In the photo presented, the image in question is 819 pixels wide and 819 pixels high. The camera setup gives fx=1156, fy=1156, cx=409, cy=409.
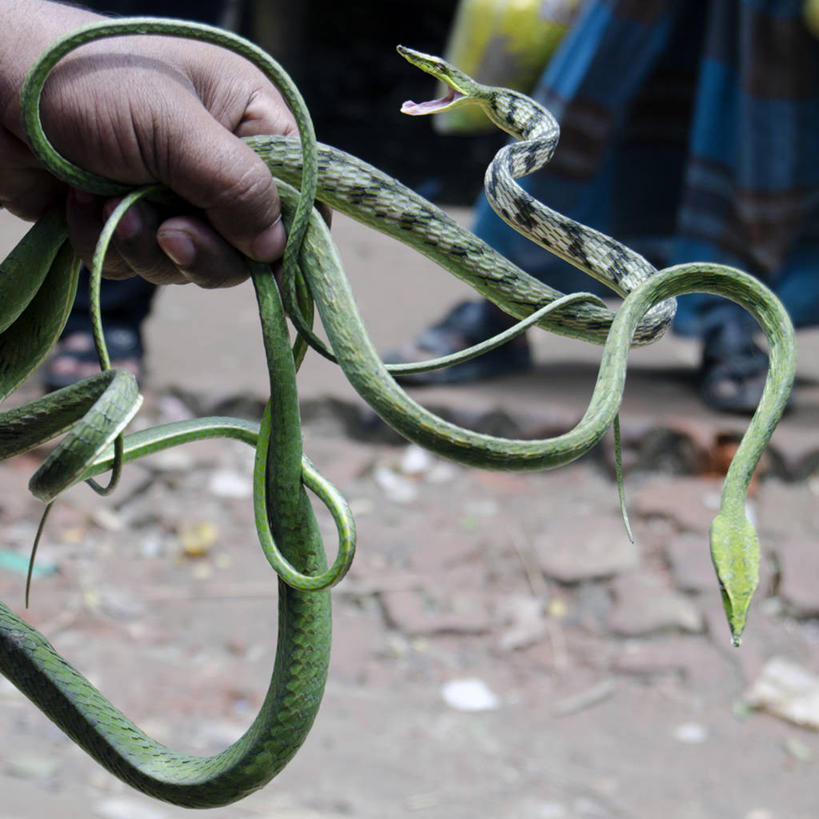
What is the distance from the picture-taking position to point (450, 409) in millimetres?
3225

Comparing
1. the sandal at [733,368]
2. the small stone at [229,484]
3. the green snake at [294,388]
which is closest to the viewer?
the green snake at [294,388]

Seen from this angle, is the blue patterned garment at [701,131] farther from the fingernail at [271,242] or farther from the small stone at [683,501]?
the fingernail at [271,242]

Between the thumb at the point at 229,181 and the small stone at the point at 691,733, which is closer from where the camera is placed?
the thumb at the point at 229,181

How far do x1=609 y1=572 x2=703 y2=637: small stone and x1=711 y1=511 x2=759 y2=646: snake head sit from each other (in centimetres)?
177

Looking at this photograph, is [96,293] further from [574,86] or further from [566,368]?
[566,368]

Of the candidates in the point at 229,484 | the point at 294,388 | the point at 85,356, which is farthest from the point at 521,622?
the point at 294,388

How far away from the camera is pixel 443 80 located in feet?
3.39

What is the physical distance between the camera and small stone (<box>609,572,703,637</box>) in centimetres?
252

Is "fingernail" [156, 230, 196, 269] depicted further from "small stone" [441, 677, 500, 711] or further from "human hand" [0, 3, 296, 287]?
"small stone" [441, 677, 500, 711]

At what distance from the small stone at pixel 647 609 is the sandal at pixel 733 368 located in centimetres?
79

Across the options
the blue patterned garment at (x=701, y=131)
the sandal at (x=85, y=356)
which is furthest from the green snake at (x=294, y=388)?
the blue patterned garment at (x=701, y=131)

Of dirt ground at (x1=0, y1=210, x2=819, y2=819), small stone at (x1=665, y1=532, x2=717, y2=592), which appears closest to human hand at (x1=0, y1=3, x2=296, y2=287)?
dirt ground at (x1=0, y1=210, x2=819, y2=819)

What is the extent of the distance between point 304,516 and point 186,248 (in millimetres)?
245

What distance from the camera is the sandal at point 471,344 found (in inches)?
138
